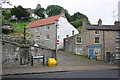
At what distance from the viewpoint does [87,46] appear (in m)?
26.5

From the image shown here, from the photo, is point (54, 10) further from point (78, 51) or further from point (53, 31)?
point (78, 51)

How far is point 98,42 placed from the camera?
27.0 m

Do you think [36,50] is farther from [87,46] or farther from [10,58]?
[87,46]

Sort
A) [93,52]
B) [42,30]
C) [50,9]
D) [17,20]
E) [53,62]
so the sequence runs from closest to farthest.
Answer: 1. [53,62]
2. [93,52]
3. [42,30]
4. [17,20]
5. [50,9]

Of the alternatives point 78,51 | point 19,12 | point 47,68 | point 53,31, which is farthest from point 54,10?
point 47,68

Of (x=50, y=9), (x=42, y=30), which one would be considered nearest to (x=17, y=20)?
(x=50, y=9)

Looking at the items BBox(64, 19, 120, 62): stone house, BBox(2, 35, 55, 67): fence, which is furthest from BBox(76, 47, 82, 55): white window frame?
BBox(2, 35, 55, 67): fence

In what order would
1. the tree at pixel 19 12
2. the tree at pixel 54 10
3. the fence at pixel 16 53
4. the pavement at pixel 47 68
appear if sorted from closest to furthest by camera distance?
the pavement at pixel 47 68
the fence at pixel 16 53
the tree at pixel 19 12
the tree at pixel 54 10

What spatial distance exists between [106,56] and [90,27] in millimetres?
6790

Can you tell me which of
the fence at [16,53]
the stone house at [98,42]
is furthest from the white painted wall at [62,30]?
the fence at [16,53]

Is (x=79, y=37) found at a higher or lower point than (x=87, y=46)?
higher

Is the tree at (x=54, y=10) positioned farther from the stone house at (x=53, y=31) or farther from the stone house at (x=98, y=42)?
the stone house at (x=98, y=42)

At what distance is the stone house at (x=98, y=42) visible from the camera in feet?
87.0

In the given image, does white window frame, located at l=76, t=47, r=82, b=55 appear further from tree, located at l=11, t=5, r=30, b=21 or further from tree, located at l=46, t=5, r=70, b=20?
tree, located at l=46, t=5, r=70, b=20
